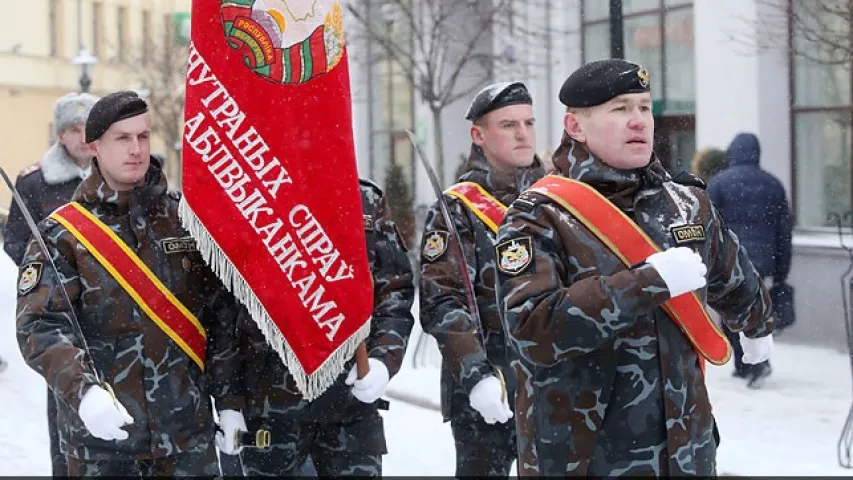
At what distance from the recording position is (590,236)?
11.9 feet

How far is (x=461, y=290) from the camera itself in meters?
5.30

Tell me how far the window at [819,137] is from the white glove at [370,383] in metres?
8.35

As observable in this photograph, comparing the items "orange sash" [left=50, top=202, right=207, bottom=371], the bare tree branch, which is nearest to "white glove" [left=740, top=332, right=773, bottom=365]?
"orange sash" [left=50, top=202, right=207, bottom=371]

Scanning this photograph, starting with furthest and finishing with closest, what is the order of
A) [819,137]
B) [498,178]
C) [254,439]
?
[819,137] → [498,178] → [254,439]

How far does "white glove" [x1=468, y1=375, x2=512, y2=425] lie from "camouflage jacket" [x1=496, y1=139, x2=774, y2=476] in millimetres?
973

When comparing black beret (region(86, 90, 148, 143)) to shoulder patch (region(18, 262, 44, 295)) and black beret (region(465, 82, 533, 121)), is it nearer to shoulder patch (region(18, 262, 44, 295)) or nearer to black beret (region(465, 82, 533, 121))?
shoulder patch (region(18, 262, 44, 295))

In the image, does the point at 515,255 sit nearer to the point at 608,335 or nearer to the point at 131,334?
the point at 608,335

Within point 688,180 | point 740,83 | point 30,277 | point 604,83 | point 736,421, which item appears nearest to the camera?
point 604,83

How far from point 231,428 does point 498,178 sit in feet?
4.92

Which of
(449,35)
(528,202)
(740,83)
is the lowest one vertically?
(528,202)

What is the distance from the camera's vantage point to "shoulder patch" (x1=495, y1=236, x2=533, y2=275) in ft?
11.8

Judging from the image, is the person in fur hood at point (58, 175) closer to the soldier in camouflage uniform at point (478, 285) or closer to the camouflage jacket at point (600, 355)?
the soldier in camouflage uniform at point (478, 285)

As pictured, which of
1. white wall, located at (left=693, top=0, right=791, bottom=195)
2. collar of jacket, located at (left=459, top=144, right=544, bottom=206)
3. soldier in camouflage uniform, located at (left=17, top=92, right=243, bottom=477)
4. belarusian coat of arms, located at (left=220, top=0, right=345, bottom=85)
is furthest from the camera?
white wall, located at (left=693, top=0, right=791, bottom=195)

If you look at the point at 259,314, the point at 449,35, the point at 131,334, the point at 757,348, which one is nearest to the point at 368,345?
the point at 259,314
